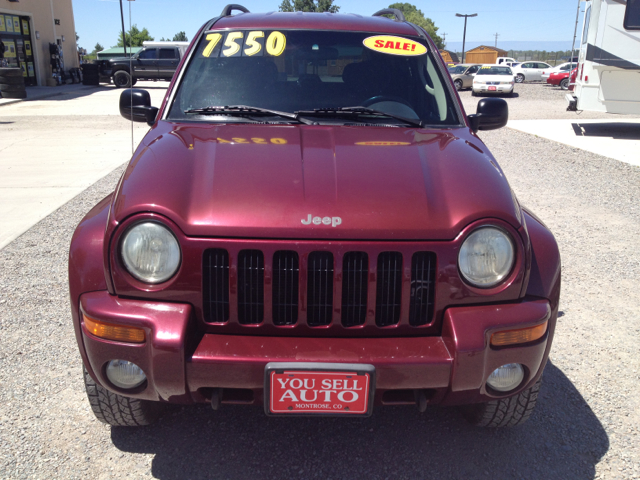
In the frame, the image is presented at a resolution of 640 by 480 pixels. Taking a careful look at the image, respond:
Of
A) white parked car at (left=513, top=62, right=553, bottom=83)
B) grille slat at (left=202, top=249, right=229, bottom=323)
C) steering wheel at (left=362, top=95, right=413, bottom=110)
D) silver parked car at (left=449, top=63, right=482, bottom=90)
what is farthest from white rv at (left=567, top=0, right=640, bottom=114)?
white parked car at (left=513, top=62, right=553, bottom=83)

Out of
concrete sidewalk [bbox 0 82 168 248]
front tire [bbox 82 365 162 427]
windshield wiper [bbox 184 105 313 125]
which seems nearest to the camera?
front tire [bbox 82 365 162 427]

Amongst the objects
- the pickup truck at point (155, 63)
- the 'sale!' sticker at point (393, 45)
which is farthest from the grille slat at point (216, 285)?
the pickup truck at point (155, 63)

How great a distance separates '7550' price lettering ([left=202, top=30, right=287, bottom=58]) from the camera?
322 cm

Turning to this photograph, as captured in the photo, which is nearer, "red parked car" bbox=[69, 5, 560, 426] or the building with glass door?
"red parked car" bbox=[69, 5, 560, 426]

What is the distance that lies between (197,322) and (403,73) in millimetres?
1986

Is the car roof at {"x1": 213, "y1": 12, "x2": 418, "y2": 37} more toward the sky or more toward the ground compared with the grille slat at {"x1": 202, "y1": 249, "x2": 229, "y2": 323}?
more toward the sky

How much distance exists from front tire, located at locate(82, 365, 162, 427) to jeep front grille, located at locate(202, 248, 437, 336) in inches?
24.7

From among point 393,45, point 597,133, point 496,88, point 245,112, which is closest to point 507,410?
point 245,112

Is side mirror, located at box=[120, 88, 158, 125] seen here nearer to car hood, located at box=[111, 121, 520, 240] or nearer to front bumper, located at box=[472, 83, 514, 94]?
car hood, located at box=[111, 121, 520, 240]

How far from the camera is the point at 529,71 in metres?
35.0

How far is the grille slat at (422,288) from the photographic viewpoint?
6.73 ft

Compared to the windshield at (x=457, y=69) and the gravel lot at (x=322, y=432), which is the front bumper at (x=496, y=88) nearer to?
the windshield at (x=457, y=69)

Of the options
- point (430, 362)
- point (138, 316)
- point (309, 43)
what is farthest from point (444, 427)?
point (309, 43)

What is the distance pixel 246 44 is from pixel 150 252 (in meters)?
1.72
